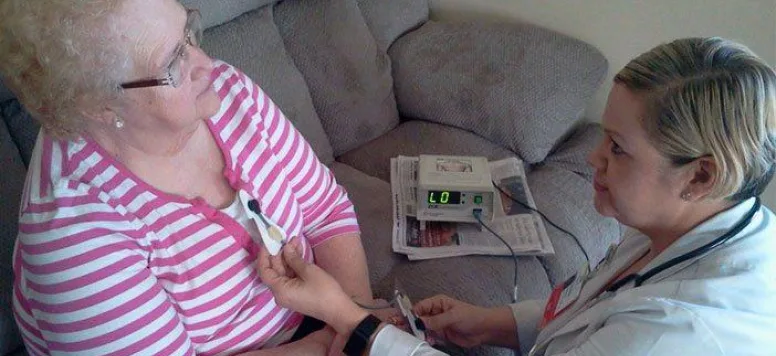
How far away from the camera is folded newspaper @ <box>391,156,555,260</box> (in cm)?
161

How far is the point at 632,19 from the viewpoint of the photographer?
2104 mm

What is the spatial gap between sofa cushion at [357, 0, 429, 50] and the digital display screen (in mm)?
674

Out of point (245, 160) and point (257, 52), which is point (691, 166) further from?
point (257, 52)

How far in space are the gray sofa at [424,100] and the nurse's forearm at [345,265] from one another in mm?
170

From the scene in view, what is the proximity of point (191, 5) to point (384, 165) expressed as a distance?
2.25 ft

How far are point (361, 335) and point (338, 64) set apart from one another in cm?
98

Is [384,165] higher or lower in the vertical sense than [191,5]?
lower

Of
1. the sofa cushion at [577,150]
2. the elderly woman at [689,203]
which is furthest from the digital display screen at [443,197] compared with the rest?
the elderly woman at [689,203]

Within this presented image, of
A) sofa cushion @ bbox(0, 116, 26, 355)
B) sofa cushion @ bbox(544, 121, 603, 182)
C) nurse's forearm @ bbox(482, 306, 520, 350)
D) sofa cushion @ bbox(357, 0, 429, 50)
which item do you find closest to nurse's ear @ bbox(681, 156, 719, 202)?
nurse's forearm @ bbox(482, 306, 520, 350)

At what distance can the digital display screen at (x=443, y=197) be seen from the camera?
165 cm

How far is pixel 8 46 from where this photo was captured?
95 centimetres

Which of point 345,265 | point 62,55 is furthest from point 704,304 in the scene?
point 62,55

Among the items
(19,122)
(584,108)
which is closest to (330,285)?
(19,122)

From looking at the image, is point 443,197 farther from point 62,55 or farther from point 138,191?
point 62,55
